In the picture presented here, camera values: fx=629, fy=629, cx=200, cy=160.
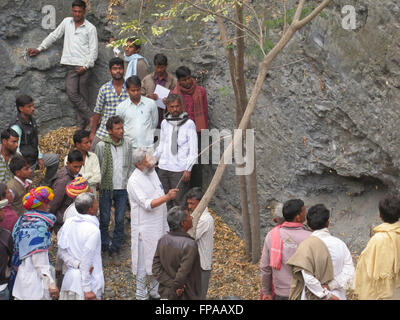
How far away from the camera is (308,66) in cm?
872

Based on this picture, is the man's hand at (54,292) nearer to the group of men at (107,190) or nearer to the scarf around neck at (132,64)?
the group of men at (107,190)

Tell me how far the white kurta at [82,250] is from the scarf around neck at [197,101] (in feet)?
11.9

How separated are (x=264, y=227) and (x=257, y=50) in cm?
264

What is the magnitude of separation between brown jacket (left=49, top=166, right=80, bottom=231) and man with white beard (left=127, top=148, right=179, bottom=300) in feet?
2.61

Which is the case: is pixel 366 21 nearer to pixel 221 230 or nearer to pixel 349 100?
pixel 349 100

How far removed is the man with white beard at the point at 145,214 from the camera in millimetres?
7184

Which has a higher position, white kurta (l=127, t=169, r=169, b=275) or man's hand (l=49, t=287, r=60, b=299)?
white kurta (l=127, t=169, r=169, b=275)

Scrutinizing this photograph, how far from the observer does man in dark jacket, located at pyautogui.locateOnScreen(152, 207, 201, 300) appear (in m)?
5.73

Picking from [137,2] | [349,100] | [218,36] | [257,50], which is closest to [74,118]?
[137,2]

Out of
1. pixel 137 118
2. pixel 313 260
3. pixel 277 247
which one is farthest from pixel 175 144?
pixel 313 260

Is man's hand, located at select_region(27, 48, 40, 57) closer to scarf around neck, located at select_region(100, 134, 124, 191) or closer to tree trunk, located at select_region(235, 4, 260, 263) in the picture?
scarf around neck, located at select_region(100, 134, 124, 191)

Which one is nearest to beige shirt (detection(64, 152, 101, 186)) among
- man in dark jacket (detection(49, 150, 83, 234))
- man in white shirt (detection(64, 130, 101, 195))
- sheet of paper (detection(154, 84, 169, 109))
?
man in white shirt (detection(64, 130, 101, 195))

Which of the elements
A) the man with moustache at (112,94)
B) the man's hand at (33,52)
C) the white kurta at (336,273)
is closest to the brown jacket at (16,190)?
the man with moustache at (112,94)

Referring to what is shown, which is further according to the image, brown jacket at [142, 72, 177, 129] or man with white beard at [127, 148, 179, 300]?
brown jacket at [142, 72, 177, 129]
